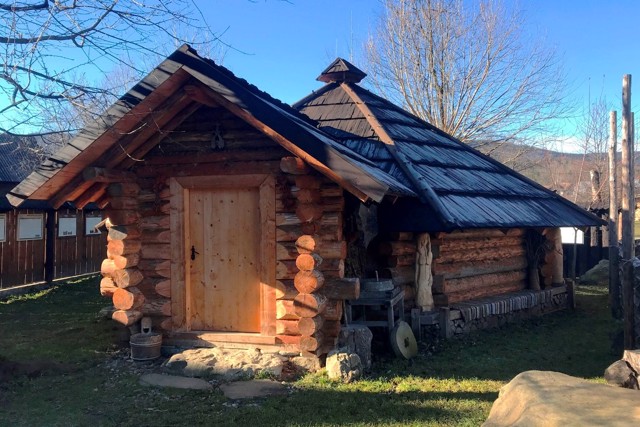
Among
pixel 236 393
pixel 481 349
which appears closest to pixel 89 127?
pixel 236 393

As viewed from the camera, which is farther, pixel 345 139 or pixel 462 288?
pixel 345 139

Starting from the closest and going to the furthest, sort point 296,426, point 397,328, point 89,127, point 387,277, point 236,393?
point 296,426 < point 236,393 < point 89,127 < point 397,328 < point 387,277

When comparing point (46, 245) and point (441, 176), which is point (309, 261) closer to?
point (441, 176)

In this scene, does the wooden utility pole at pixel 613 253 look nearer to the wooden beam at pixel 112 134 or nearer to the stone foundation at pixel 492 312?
the stone foundation at pixel 492 312

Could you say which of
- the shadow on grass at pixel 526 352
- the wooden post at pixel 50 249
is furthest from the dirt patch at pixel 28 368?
the wooden post at pixel 50 249

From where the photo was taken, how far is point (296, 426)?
5227 mm

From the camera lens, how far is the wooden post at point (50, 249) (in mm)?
17750

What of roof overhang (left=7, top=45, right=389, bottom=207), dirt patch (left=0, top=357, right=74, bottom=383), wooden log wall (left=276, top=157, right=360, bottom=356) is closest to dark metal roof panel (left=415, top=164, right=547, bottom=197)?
wooden log wall (left=276, top=157, right=360, bottom=356)

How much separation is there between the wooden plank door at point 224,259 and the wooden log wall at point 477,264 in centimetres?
351

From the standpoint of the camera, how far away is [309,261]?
6883 millimetres

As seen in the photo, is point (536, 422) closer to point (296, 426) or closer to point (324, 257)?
point (296, 426)

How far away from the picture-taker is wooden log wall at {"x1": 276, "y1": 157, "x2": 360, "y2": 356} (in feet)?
22.6

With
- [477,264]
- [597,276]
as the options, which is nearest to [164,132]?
[477,264]

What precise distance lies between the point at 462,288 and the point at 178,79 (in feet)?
21.0
